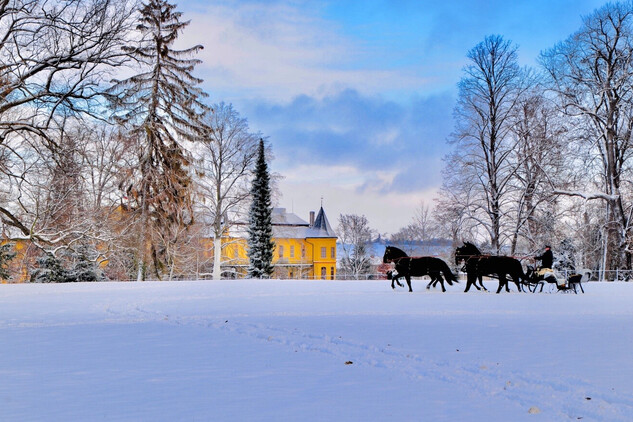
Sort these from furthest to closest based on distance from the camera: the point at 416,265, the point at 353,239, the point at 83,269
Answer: the point at 353,239, the point at 83,269, the point at 416,265

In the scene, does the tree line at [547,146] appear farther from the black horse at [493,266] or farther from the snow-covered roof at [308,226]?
the snow-covered roof at [308,226]

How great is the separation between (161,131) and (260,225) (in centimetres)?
1360

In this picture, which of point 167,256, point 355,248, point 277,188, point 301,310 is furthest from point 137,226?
point 355,248

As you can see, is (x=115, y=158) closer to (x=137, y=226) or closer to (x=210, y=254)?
(x=137, y=226)

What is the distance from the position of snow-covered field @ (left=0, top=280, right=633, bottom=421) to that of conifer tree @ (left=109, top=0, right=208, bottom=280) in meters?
17.6

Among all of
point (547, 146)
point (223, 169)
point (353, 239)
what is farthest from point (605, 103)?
point (353, 239)

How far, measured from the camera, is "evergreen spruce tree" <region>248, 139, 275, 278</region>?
40.1m

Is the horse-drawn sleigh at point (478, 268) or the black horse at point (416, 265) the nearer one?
the horse-drawn sleigh at point (478, 268)

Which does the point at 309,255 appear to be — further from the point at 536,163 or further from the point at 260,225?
the point at 536,163

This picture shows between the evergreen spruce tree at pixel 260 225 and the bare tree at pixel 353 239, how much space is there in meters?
24.8

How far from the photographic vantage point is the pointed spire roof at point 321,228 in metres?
68.8

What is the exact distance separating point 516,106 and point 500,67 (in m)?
2.57

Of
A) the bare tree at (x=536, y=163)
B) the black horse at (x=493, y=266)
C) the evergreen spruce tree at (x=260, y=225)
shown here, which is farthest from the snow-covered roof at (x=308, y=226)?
the black horse at (x=493, y=266)

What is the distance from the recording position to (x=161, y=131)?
29797 millimetres
